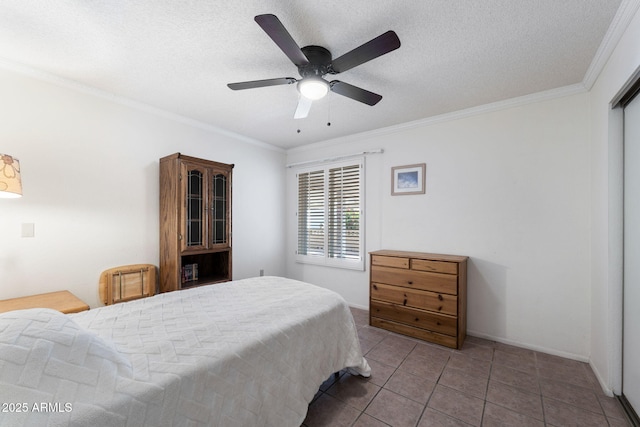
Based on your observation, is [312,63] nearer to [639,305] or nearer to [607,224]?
[607,224]

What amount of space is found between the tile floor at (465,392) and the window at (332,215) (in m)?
1.55

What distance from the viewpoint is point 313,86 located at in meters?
1.89

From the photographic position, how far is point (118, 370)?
3.40ft

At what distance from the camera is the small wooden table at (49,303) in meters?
1.93

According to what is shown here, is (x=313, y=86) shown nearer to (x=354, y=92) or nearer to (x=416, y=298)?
(x=354, y=92)

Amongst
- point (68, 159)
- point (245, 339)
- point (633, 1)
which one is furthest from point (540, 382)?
point (68, 159)

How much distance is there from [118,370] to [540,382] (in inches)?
112

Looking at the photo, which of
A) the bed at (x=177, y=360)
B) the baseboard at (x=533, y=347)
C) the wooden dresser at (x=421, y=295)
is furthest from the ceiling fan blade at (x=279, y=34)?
the baseboard at (x=533, y=347)

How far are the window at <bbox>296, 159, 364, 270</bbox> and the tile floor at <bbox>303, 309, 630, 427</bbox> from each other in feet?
5.07

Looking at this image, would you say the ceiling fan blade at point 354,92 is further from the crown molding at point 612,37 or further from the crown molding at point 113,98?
the crown molding at point 113,98

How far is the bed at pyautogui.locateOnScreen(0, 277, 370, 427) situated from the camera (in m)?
0.88

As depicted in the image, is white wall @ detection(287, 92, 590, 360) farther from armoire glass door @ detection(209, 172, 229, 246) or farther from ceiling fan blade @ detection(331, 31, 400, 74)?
armoire glass door @ detection(209, 172, 229, 246)

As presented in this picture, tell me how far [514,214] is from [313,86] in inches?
93.3

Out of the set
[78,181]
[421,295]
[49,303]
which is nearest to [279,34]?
[78,181]
